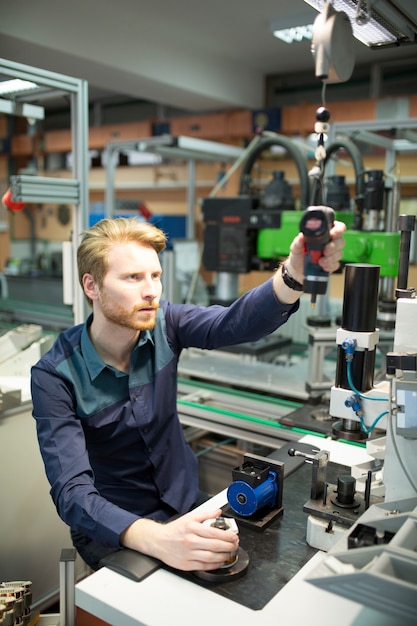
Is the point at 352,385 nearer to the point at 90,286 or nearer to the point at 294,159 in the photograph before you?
the point at 90,286

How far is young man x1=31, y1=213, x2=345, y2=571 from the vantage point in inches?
48.9

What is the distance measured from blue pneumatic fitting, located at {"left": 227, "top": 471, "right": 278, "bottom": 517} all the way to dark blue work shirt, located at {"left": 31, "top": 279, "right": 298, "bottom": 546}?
29 cm

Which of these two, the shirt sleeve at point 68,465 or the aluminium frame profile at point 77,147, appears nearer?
the shirt sleeve at point 68,465

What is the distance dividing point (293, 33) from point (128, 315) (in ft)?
9.65

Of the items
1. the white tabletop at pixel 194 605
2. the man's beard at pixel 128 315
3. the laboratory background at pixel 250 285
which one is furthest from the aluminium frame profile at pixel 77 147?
the white tabletop at pixel 194 605

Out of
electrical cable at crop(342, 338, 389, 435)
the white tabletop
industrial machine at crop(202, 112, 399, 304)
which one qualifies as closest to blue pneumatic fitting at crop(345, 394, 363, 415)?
electrical cable at crop(342, 338, 389, 435)

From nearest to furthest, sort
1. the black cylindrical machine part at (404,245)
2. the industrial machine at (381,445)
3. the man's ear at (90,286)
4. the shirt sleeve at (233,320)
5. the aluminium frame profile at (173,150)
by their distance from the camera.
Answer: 1. the industrial machine at (381,445)
2. the black cylindrical machine part at (404,245)
3. the shirt sleeve at (233,320)
4. the man's ear at (90,286)
5. the aluminium frame profile at (173,150)

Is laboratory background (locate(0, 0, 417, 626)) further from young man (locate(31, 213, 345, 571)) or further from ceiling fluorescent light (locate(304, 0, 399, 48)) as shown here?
young man (locate(31, 213, 345, 571))

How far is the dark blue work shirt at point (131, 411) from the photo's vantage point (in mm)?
1282

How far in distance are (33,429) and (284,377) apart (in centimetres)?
119

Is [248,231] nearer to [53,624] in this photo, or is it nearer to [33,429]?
[33,429]

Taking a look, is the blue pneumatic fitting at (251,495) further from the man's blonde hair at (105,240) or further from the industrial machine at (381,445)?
the man's blonde hair at (105,240)

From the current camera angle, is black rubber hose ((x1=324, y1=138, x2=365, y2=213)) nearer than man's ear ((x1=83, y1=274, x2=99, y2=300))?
No

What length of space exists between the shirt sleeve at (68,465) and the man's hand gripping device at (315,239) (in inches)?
23.9
